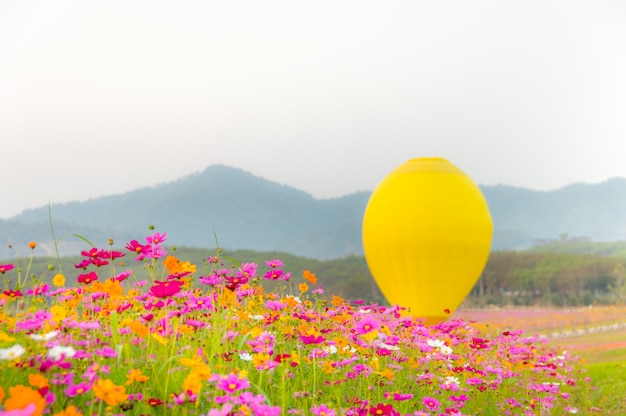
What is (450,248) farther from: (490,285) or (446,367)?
(490,285)

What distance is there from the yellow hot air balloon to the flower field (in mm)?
7697

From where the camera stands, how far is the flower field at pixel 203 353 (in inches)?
139

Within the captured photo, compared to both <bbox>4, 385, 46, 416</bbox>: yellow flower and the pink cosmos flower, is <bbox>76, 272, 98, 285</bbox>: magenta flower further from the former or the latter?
the pink cosmos flower

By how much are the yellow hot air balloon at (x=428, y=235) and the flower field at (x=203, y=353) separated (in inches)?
303


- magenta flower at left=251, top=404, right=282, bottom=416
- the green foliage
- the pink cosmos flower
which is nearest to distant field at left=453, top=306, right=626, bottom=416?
the green foliage

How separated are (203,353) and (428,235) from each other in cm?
1225

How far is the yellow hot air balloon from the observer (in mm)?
16656

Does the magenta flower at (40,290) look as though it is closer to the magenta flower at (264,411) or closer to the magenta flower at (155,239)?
the magenta flower at (155,239)

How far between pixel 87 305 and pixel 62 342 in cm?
135

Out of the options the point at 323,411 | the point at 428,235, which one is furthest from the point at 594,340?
the point at 323,411

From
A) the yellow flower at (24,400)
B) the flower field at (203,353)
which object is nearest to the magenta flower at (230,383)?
the flower field at (203,353)

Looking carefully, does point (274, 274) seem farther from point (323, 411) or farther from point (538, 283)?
point (538, 283)

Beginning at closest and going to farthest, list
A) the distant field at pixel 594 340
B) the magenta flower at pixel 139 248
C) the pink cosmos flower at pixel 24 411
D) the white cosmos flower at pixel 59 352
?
the pink cosmos flower at pixel 24 411 < the white cosmos flower at pixel 59 352 < the magenta flower at pixel 139 248 < the distant field at pixel 594 340

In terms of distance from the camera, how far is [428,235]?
650 inches
